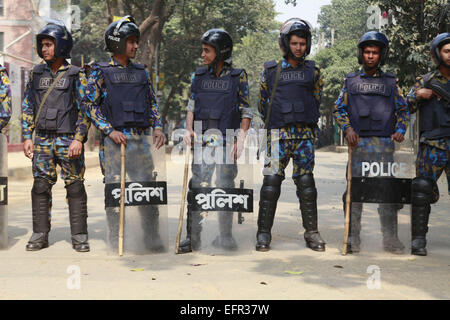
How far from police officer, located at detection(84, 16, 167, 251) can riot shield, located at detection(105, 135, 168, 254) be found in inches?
0.5

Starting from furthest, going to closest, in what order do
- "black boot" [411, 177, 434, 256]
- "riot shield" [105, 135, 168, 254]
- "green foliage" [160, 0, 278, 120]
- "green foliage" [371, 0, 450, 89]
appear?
1. "green foliage" [160, 0, 278, 120]
2. "green foliage" [371, 0, 450, 89]
3. "black boot" [411, 177, 434, 256]
4. "riot shield" [105, 135, 168, 254]

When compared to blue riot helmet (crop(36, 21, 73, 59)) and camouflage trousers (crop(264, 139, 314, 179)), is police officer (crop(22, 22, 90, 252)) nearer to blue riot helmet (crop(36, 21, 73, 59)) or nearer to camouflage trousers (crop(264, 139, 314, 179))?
blue riot helmet (crop(36, 21, 73, 59))

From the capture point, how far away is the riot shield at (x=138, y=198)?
19.9ft

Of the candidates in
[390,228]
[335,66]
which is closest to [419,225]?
[390,228]

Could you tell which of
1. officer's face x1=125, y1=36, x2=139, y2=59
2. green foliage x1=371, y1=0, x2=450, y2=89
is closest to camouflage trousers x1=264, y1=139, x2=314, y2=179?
officer's face x1=125, y1=36, x2=139, y2=59

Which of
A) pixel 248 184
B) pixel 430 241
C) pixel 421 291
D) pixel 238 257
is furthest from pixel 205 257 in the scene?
pixel 430 241

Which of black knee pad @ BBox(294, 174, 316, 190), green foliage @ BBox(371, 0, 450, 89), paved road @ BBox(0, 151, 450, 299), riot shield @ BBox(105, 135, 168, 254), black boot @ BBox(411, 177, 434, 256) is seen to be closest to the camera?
paved road @ BBox(0, 151, 450, 299)

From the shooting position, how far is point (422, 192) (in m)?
6.18

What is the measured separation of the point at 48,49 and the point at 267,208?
2.41m

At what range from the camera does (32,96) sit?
6355 millimetres

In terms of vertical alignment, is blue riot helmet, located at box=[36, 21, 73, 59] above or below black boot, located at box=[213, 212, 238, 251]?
above

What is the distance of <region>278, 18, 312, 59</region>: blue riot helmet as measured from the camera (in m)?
6.21

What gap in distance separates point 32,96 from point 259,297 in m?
3.08
